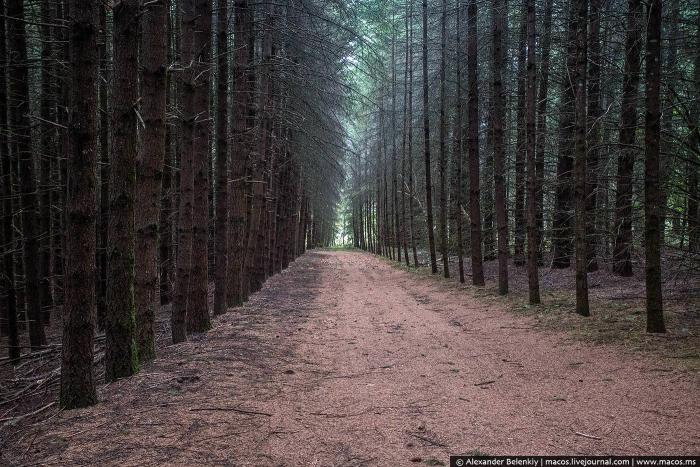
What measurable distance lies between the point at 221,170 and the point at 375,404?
6.91 m

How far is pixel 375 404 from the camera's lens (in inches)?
182

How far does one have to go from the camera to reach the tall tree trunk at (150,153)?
6.05 metres

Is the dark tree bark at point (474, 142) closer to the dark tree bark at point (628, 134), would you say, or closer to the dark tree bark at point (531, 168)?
the dark tree bark at point (628, 134)

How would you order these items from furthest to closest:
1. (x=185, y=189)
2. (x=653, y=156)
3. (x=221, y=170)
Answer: (x=221, y=170)
(x=185, y=189)
(x=653, y=156)

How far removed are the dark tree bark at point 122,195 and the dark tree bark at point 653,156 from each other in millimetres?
6690

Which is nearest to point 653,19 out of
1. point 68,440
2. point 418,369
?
point 418,369

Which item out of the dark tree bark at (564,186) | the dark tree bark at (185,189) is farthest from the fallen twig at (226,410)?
the dark tree bark at (564,186)

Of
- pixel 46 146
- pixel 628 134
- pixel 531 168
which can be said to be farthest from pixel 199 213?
pixel 628 134

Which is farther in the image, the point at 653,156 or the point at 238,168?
Result: the point at 238,168

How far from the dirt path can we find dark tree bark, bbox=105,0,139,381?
1.53 ft

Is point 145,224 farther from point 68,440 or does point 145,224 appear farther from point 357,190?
point 357,190

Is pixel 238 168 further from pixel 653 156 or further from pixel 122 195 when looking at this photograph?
pixel 653 156

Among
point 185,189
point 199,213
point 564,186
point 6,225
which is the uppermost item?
point 564,186

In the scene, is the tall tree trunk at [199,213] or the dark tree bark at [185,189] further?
the tall tree trunk at [199,213]
